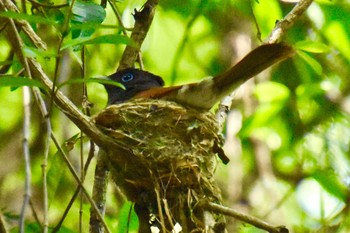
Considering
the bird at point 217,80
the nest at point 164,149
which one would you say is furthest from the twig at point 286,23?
the nest at point 164,149

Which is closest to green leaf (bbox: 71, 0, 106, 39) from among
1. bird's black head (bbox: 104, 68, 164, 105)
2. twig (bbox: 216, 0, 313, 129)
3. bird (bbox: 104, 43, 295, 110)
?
bird (bbox: 104, 43, 295, 110)

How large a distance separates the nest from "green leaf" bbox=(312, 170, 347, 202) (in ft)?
5.22

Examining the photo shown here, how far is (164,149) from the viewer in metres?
3.69

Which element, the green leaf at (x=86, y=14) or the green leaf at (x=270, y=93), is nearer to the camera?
the green leaf at (x=86, y=14)

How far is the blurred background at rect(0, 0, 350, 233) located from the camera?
5.41m

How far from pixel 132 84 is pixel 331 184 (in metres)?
1.59

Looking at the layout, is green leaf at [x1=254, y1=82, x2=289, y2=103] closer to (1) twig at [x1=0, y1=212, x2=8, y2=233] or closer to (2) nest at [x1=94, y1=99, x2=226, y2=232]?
(2) nest at [x1=94, y1=99, x2=226, y2=232]

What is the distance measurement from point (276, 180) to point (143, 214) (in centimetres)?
272

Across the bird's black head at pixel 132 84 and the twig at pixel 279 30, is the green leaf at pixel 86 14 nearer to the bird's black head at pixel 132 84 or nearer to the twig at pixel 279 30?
the twig at pixel 279 30

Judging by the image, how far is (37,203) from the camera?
5.69 m

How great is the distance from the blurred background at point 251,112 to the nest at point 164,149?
1.24 metres

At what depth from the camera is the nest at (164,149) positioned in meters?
3.59

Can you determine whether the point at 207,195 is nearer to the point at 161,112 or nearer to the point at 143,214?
the point at 143,214

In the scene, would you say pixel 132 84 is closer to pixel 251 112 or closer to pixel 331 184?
pixel 251 112
